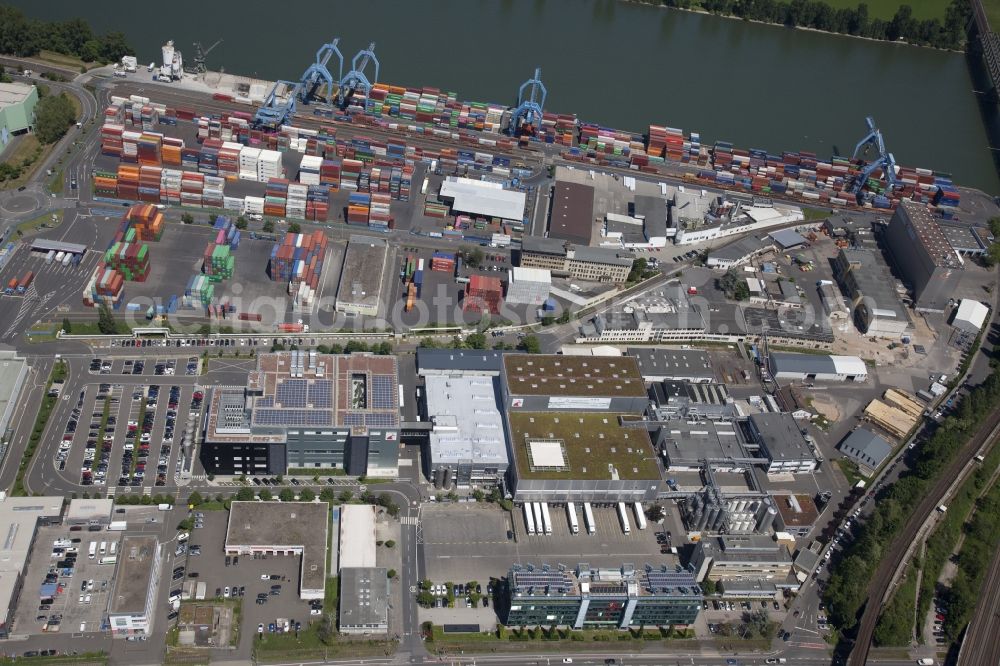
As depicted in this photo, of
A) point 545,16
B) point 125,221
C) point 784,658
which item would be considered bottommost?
point 784,658

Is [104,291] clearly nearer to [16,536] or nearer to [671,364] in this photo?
[16,536]

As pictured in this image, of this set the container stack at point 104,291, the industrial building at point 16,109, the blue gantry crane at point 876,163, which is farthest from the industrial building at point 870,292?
the industrial building at point 16,109

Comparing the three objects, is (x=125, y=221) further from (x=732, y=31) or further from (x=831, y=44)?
(x=831, y=44)

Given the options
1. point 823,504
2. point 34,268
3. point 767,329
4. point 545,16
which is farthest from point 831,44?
point 34,268

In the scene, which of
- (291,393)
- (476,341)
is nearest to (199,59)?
(476,341)

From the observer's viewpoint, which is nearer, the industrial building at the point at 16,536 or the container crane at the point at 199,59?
the industrial building at the point at 16,536

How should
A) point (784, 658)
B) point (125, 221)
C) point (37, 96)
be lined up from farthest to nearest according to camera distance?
point (37, 96), point (125, 221), point (784, 658)

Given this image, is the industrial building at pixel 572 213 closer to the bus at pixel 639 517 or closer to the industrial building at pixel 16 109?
the bus at pixel 639 517
